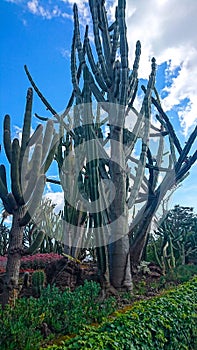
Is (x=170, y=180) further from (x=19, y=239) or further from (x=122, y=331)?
(x=122, y=331)

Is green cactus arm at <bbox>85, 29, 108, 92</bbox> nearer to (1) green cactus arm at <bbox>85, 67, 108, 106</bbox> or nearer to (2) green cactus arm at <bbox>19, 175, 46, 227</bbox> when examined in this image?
(1) green cactus arm at <bbox>85, 67, 108, 106</bbox>

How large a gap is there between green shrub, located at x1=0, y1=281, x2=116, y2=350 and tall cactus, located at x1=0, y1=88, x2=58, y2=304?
508 millimetres

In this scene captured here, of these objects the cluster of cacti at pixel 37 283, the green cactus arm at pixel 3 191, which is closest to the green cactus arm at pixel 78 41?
the green cactus arm at pixel 3 191

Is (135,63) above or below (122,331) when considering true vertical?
above

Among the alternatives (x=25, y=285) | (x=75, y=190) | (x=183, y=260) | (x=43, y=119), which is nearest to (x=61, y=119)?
(x=43, y=119)

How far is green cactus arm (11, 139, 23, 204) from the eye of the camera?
429 centimetres

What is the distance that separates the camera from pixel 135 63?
24.5ft

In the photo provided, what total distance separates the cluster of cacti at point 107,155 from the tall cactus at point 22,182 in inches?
56.8

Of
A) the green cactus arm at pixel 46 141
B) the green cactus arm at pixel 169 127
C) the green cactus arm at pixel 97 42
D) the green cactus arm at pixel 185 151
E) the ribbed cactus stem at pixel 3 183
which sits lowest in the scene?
the ribbed cactus stem at pixel 3 183

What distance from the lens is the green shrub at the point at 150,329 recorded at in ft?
9.07

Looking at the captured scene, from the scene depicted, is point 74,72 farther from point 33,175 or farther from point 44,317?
point 44,317

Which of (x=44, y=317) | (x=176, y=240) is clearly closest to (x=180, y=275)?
(x=176, y=240)

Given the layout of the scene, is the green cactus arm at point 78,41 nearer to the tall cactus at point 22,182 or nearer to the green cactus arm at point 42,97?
the green cactus arm at point 42,97

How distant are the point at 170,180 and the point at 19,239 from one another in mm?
4514
